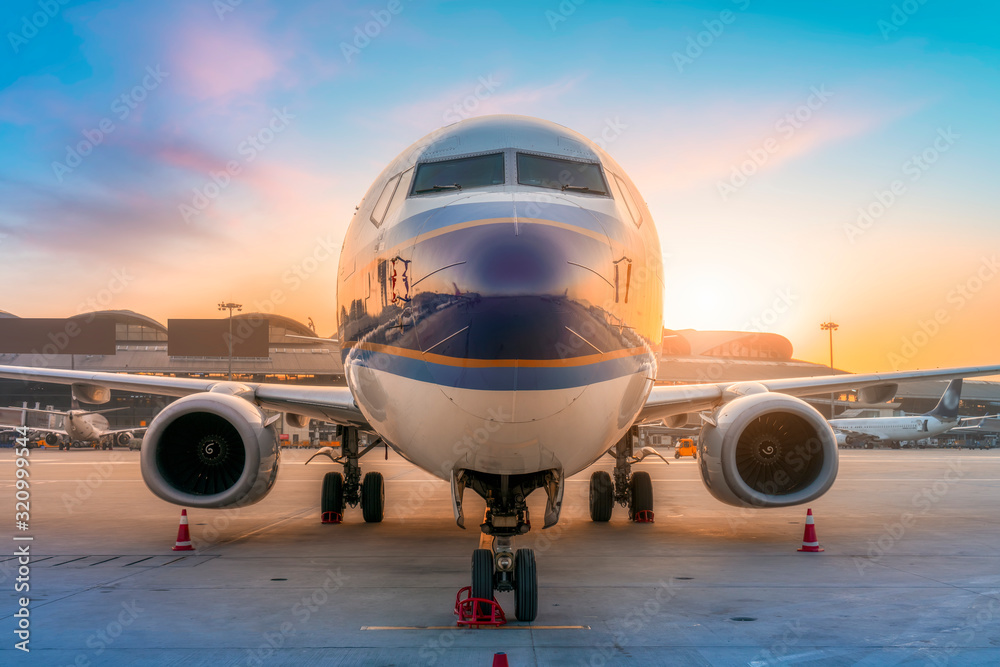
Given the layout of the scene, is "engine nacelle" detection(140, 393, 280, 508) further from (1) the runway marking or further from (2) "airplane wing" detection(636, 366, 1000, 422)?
(2) "airplane wing" detection(636, 366, 1000, 422)

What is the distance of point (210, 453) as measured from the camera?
10.4 m

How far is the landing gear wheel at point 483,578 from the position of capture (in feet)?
20.6

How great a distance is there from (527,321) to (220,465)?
7.43 m

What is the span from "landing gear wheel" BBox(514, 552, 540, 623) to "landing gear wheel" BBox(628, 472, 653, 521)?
7.12m

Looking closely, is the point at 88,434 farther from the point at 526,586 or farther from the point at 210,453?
the point at 526,586

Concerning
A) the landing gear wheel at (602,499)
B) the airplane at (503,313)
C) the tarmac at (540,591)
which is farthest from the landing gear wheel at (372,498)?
the airplane at (503,313)

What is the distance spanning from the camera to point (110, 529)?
1245 cm

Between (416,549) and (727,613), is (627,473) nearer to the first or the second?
(416,549)

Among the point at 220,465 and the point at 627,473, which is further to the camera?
the point at 627,473

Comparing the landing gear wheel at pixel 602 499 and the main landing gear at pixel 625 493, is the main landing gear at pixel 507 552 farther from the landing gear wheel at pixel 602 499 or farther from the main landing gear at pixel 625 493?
the landing gear wheel at pixel 602 499

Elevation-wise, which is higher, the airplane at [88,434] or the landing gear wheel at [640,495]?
the landing gear wheel at [640,495]

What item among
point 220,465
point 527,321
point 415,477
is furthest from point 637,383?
point 415,477

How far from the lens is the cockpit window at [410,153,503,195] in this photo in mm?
5785

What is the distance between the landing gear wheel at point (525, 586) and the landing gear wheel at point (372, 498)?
7.26 meters
